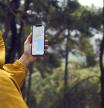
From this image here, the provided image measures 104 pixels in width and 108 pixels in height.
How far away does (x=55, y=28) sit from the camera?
22172 millimetres

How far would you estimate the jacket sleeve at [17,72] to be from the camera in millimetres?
2424

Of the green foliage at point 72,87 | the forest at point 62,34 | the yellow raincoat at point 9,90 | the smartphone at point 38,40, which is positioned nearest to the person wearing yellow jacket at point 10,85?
the yellow raincoat at point 9,90

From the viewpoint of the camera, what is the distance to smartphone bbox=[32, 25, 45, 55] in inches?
115

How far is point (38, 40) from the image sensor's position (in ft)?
9.69

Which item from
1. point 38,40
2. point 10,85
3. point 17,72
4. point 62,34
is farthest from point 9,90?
point 62,34

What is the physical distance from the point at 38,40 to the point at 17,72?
503 millimetres

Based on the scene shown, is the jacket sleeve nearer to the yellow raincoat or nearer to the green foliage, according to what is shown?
the yellow raincoat

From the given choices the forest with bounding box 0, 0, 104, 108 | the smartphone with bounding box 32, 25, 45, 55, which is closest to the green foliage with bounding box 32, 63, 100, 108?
the forest with bounding box 0, 0, 104, 108

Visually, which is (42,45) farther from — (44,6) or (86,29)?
(86,29)

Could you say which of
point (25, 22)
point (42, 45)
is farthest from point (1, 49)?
point (25, 22)

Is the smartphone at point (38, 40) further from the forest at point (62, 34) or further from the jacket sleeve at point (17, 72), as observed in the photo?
the forest at point (62, 34)

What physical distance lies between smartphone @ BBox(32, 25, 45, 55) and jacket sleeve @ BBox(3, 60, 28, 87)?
33 cm

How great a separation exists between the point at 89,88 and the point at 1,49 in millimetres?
18963

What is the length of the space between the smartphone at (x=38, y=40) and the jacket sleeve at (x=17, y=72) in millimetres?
327
